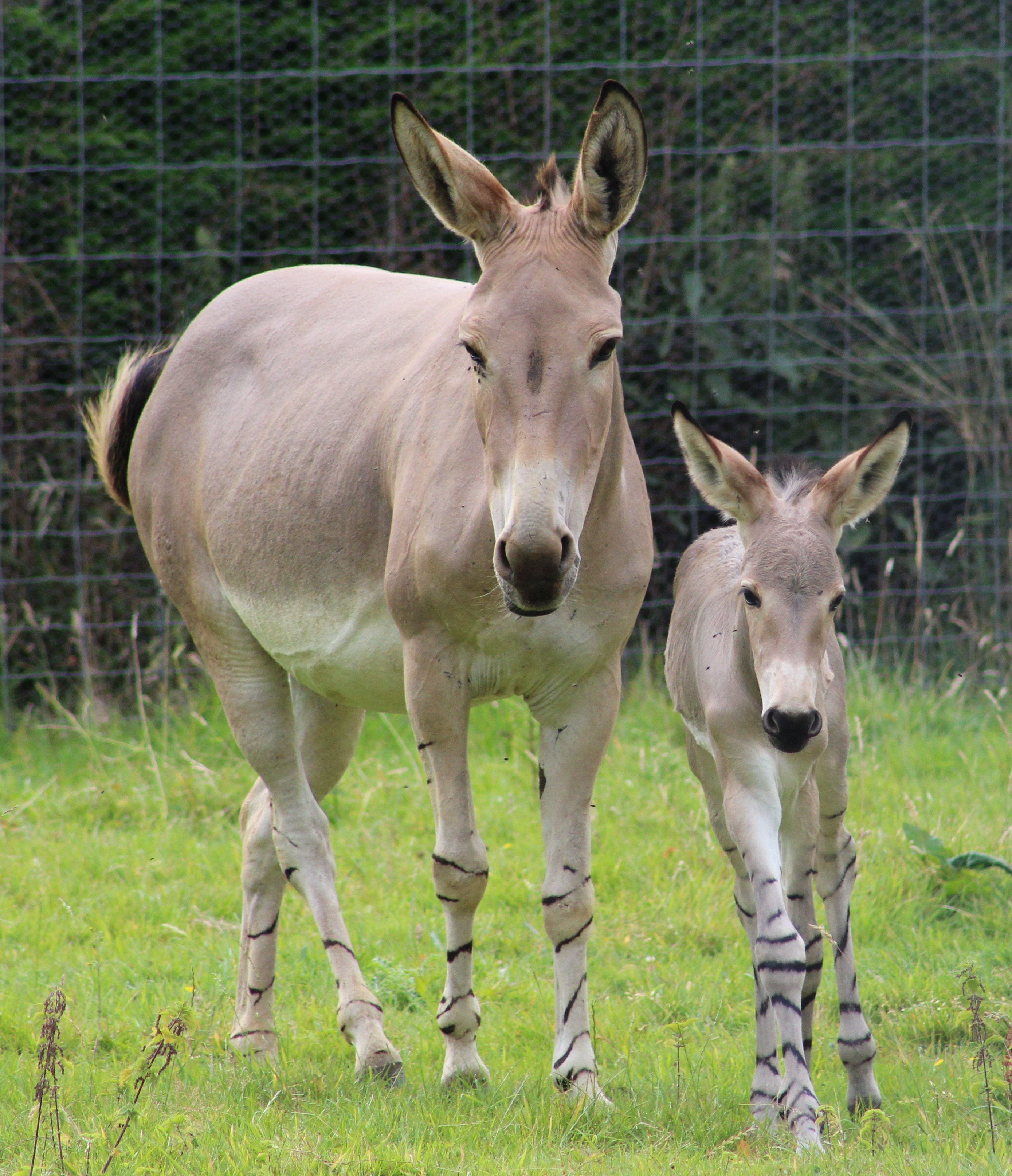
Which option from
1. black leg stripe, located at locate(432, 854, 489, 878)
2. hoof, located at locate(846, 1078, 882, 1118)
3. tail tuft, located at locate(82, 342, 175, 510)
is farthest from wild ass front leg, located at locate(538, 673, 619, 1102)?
tail tuft, located at locate(82, 342, 175, 510)

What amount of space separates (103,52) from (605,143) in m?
5.36

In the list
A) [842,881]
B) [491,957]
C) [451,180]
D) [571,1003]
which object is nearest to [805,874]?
[842,881]

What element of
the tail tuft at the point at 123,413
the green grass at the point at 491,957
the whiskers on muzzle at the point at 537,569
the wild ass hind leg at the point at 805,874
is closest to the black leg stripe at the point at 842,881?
the wild ass hind leg at the point at 805,874

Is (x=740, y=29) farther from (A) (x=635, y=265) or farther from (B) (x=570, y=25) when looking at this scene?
(A) (x=635, y=265)

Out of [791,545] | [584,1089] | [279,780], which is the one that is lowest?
Answer: [584,1089]

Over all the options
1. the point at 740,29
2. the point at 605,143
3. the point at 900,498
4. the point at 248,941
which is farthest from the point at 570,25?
the point at 248,941

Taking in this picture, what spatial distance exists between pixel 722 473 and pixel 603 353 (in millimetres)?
579

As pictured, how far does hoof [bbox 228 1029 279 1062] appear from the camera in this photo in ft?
12.9

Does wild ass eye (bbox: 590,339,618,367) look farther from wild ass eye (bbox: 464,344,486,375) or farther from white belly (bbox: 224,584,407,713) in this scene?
white belly (bbox: 224,584,407,713)

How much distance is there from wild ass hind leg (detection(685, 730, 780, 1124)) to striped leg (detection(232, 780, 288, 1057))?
1.40 m

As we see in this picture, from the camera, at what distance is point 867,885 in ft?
16.0

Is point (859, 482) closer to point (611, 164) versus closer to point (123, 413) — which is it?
point (611, 164)

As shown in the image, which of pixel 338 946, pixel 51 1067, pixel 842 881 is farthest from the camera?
pixel 338 946

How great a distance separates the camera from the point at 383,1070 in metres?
3.76
